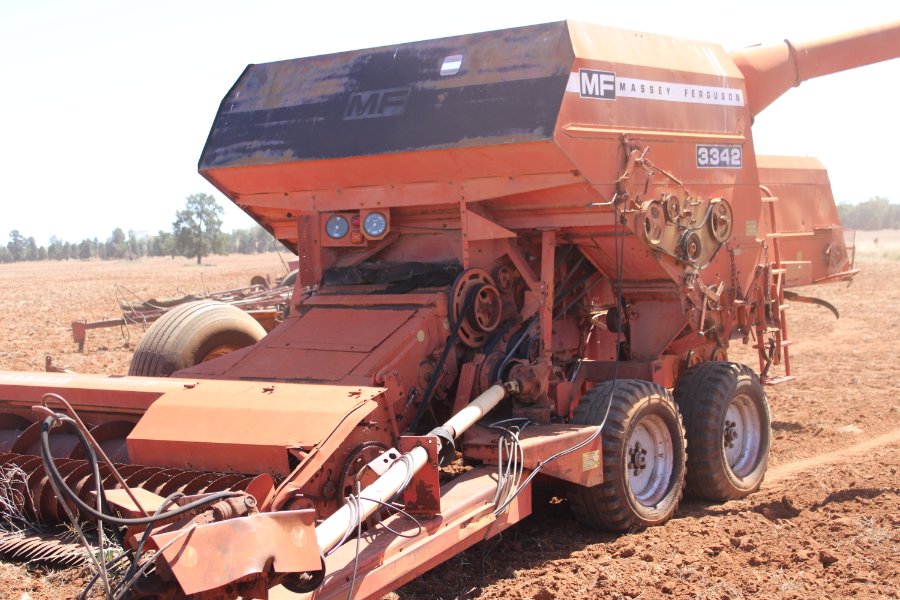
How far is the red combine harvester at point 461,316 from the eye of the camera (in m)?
4.54

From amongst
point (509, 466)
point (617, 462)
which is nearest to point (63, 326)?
point (617, 462)

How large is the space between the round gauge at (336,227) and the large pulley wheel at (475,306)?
3.73 ft

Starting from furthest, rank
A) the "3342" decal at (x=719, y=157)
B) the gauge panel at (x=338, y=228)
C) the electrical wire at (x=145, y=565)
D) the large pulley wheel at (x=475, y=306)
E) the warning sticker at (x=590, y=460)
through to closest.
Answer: the "3342" decal at (x=719, y=157) < the gauge panel at (x=338, y=228) < the large pulley wheel at (x=475, y=306) < the warning sticker at (x=590, y=460) < the electrical wire at (x=145, y=565)

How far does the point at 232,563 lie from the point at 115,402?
7.91 ft

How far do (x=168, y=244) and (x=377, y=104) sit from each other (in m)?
84.9

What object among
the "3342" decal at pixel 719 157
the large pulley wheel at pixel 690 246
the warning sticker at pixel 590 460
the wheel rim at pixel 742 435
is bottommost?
the wheel rim at pixel 742 435

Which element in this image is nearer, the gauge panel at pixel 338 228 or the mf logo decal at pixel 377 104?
the mf logo decal at pixel 377 104

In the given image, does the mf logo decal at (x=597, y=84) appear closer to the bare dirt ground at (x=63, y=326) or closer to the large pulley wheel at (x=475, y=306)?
the large pulley wheel at (x=475, y=306)

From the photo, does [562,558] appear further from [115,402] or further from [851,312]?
[851,312]

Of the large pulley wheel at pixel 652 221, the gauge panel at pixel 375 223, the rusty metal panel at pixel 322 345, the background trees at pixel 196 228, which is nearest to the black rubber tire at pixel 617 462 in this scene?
the large pulley wheel at pixel 652 221

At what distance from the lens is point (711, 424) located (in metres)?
6.71

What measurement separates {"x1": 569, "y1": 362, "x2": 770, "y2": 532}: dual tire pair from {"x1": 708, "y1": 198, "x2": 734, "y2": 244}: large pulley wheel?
1.08 meters

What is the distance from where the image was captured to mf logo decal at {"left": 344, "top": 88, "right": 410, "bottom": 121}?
6105 millimetres

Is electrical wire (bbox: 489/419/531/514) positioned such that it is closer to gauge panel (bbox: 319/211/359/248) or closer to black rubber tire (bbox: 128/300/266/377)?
gauge panel (bbox: 319/211/359/248)
